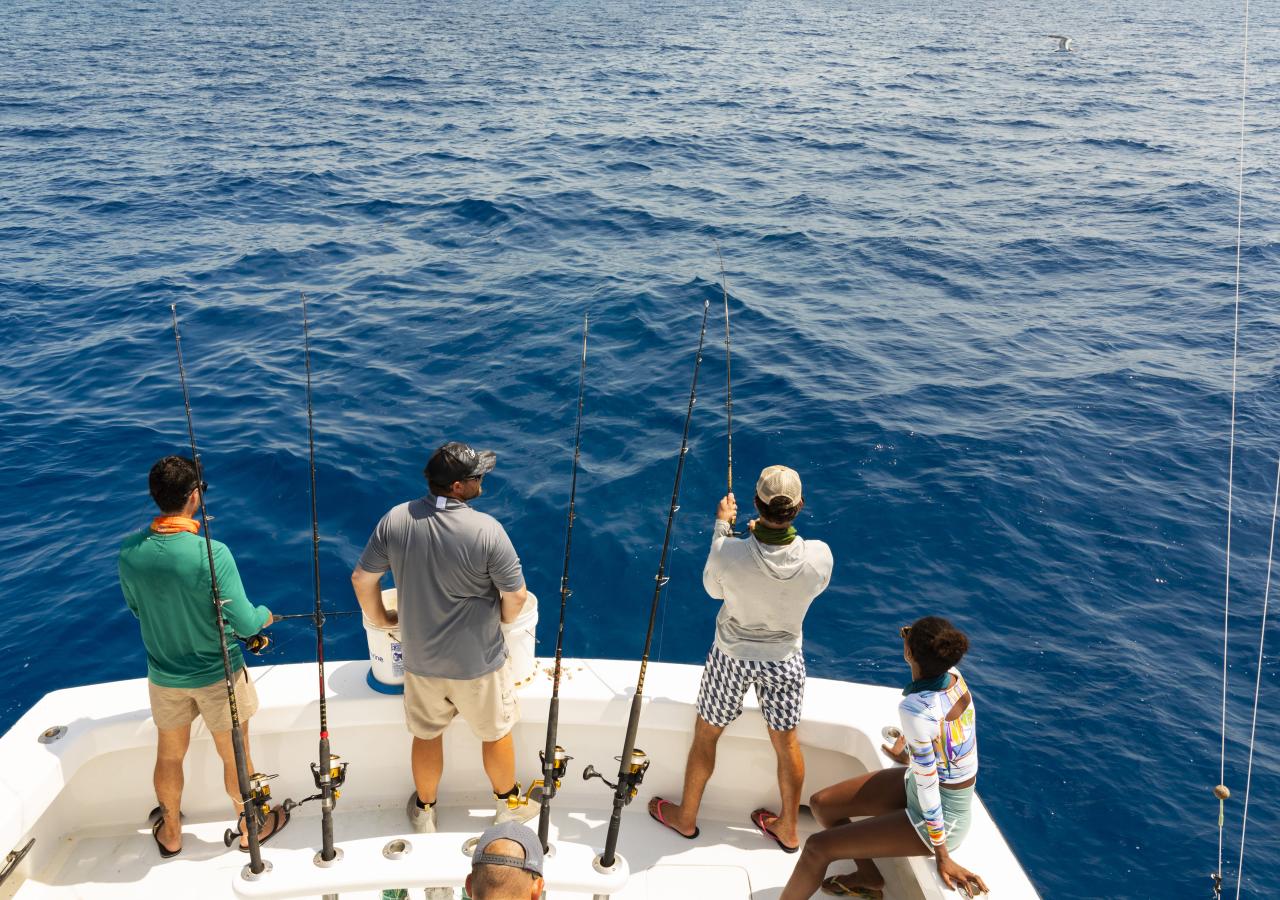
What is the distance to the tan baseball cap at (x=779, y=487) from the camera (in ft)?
10.2

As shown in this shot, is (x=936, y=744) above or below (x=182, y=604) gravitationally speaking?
below

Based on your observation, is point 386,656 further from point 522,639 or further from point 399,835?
point 399,835

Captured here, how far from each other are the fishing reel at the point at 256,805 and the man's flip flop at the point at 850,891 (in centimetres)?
205

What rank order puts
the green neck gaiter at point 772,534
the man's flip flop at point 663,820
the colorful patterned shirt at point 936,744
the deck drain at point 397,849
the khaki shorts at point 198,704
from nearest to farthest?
the deck drain at point 397,849 → the colorful patterned shirt at point 936,744 → the green neck gaiter at point 772,534 → the khaki shorts at point 198,704 → the man's flip flop at point 663,820

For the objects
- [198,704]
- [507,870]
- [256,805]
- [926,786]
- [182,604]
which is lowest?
[256,805]

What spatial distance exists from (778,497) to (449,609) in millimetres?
1215

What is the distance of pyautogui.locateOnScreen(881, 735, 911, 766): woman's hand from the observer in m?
3.51

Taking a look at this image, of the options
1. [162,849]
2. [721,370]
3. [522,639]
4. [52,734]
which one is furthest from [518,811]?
[721,370]

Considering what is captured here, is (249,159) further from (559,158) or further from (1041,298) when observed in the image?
(1041,298)

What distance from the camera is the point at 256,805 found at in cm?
326

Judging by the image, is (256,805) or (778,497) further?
(256,805)

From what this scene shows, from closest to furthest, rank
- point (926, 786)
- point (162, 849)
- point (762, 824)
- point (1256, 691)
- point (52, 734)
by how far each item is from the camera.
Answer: point (926, 786) < point (52, 734) < point (162, 849) < point (762, 824) < point (1256, 691)

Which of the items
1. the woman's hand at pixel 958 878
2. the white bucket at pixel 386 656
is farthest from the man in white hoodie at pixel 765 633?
the white bucket at pixel 386 656

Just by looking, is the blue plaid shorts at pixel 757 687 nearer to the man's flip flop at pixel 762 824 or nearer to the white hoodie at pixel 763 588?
the white hoodie at pixel 763 588
